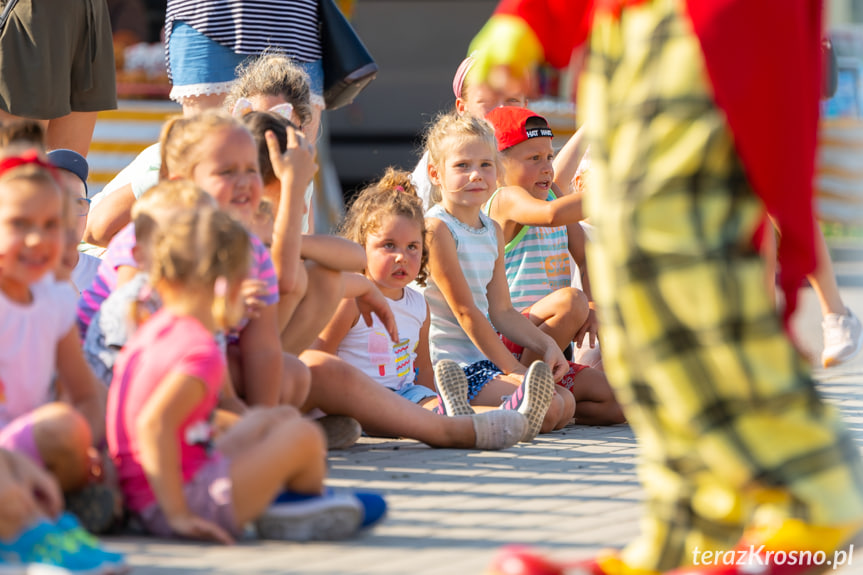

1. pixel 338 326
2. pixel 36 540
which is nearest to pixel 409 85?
pixel 338 326

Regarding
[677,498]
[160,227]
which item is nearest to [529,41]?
[677,498]

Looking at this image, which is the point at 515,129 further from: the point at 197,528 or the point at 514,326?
the point at 197,528

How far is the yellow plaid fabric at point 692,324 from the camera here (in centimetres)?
209

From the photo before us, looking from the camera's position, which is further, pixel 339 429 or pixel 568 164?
pixel 568 164

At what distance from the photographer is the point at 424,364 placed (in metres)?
5.17

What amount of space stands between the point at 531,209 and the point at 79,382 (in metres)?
2.78

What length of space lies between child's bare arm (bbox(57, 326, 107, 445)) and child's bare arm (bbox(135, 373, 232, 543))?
35cm

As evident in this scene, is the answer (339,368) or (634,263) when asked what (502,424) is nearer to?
(339,368)

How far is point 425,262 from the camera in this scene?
510 centimetres

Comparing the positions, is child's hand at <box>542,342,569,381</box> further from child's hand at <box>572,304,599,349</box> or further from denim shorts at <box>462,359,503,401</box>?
child's hand at <box>572,304,599,349</box>

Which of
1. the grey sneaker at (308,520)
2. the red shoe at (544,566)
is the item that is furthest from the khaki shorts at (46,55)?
the red shoe at (544,566)

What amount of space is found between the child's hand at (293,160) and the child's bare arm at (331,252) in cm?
35

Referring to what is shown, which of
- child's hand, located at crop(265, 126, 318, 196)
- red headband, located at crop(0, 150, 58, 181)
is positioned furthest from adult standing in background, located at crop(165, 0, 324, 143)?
red headband, located at crop(0, 150, 58, 181)

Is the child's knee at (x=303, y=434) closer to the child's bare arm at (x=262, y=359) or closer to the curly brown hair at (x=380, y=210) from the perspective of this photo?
the child's bare arm at (x=262, y=359)
